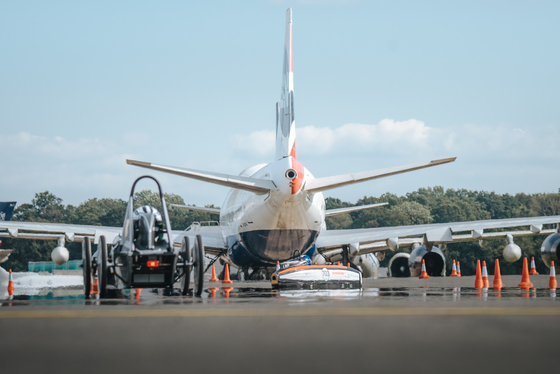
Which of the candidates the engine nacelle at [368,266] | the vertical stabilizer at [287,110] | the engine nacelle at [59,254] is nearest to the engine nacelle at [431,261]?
the vertical stabilizer at [287,110]

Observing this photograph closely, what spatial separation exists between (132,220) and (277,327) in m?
5.55

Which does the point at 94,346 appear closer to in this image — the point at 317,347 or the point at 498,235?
the point at 317,347

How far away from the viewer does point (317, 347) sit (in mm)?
4301

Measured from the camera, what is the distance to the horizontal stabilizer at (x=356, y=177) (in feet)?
56.1

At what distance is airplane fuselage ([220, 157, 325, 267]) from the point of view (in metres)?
21.2

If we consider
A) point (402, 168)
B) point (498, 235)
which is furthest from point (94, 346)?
point (498, 235)

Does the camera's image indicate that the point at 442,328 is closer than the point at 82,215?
Yes

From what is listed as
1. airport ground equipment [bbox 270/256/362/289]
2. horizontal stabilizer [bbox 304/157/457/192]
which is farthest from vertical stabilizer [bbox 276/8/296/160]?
airport ground equipment [bbox 270/256/362/289]

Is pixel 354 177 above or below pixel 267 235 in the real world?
above

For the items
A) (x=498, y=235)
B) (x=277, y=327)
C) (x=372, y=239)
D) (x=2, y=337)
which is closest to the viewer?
(x=2, y=337)

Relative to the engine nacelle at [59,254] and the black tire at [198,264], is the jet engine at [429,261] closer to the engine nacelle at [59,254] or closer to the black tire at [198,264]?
the engine nacelle at [59,254]

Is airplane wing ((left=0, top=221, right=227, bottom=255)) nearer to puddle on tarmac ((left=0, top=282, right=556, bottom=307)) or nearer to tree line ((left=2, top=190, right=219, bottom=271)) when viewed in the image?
puddle on tarmac ((left=0, top=282, right=556, bottom=307))

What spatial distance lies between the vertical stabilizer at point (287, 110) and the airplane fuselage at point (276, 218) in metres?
1.23

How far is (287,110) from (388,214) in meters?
82.4
